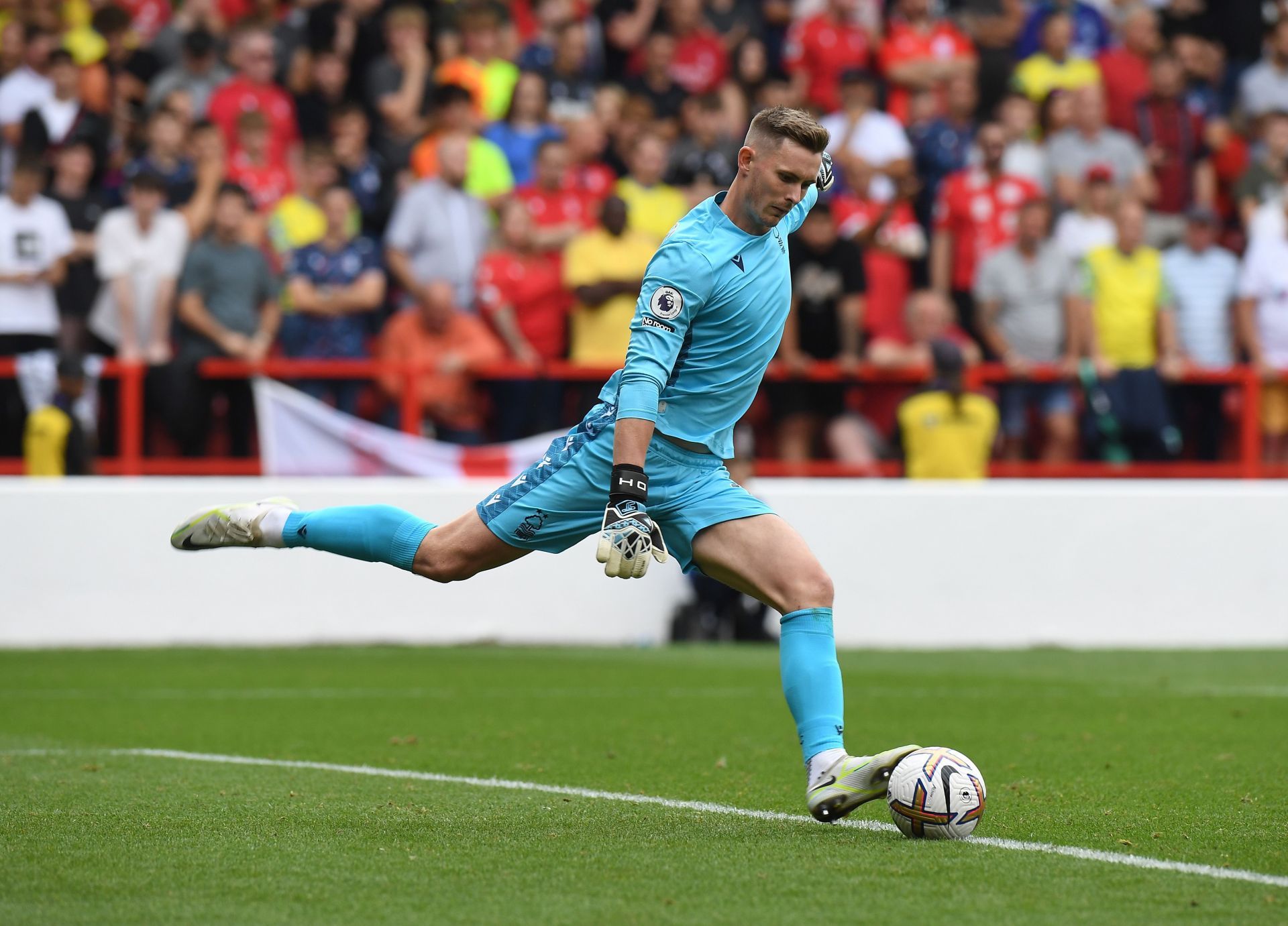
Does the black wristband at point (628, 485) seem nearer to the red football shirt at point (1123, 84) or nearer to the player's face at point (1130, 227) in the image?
the player's face at point (1130, 227)

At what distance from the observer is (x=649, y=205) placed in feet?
46.3

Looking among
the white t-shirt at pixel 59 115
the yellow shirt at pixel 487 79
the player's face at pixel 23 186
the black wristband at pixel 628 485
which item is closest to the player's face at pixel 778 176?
the black wristband at pixel 628 485

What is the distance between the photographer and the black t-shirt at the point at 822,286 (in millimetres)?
13680

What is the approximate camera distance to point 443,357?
13.5 meters

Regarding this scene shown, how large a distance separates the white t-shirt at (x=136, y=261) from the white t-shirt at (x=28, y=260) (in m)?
0.29

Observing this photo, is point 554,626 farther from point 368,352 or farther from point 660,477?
point 660,477

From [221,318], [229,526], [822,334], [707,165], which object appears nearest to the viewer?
[229,526]

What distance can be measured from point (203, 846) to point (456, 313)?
28.1 ft

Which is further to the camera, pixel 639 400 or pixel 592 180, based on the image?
pixel 592 180

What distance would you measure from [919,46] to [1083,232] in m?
2.58

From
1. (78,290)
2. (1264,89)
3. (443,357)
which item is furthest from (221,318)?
(1264,89)

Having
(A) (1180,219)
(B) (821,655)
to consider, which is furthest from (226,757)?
(A) (1180,219)

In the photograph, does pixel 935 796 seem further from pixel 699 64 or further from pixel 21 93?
pixel 21 93

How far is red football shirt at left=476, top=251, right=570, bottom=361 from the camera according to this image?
536 inches
